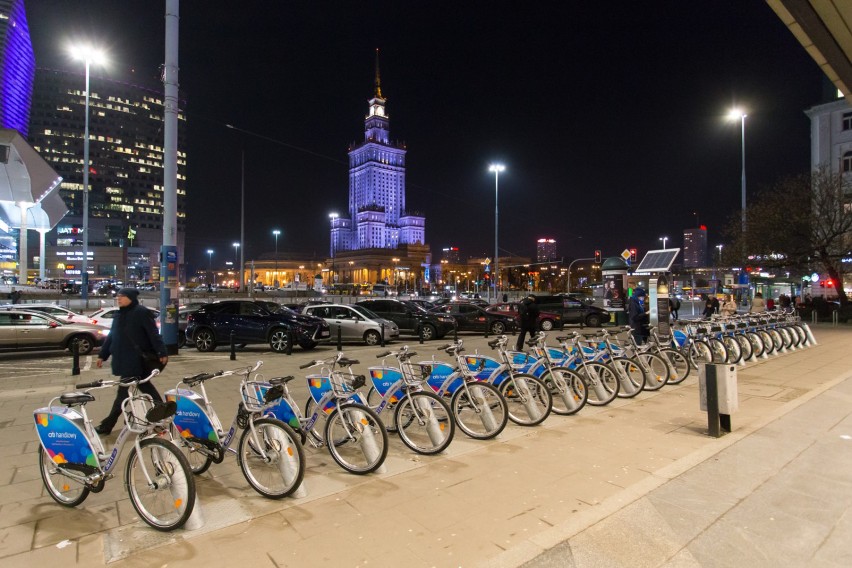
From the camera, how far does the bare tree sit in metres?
26.8

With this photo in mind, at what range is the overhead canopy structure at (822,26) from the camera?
289 inches

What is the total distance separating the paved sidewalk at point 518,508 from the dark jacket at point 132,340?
4.39 ft

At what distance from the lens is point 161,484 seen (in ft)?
12.3

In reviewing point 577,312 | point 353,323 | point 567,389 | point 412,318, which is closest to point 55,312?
point 353,323

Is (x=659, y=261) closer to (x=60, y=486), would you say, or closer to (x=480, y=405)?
(x=480, y=405)

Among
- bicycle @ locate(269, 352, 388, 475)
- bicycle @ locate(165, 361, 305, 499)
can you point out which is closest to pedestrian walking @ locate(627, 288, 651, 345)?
bicycle @ locate(269, 352, 388, 475)

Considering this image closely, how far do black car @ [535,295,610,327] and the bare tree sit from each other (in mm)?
12419

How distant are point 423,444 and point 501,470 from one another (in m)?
1.07

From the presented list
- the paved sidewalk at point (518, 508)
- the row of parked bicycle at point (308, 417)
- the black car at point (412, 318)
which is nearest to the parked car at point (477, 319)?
the black car at point (412, 318)

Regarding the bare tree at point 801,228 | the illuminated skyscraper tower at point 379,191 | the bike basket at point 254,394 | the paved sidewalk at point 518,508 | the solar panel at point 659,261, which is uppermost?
the illuminated skyscraper tower at point 379,191

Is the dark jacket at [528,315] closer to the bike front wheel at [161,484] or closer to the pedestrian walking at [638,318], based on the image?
the pedestrian walking at [638,318]

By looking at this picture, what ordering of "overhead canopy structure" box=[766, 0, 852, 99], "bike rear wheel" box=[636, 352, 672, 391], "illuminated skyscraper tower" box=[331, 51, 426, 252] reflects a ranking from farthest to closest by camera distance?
"illuminated skyscraper tower" box=[331, 51, 426, 252] < "bike rear wheel" box=[636, 352, 672, 391] < "overhead canopy structure" box=[766, 0, 852, 99]

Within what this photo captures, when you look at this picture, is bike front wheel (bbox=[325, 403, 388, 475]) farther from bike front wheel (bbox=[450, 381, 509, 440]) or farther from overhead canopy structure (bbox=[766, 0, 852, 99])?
overhead canopy structure (bbox=[766, 0, 852, 99])

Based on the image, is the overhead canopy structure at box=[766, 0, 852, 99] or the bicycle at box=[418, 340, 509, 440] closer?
the bicycle at box=[418, 340, 509, 440]
